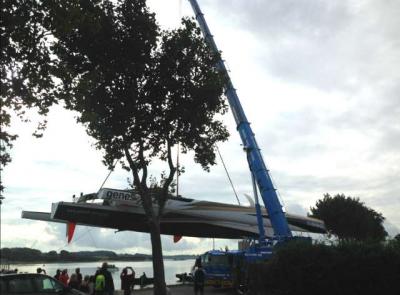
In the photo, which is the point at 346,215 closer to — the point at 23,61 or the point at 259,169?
the point at 259,169

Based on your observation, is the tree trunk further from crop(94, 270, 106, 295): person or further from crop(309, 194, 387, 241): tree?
crop(309, 194, 387, 241): tree

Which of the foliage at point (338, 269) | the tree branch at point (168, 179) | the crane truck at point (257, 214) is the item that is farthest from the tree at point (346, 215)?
the foliage at point (338, 269)

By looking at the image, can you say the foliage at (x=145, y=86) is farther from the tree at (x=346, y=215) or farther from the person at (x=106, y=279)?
the tree at (x=346, y=215)

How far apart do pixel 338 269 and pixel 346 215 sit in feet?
198

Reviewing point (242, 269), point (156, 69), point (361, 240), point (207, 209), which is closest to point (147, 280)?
point (207, 209)

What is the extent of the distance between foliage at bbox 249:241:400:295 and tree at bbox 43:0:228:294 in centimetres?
685

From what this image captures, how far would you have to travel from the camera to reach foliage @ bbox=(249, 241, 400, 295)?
16.6 metres

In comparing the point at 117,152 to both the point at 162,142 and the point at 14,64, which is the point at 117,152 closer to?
the point at 162,142

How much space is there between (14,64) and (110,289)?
1034cm

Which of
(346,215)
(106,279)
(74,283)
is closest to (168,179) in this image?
(106,279)

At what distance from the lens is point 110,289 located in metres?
21.4

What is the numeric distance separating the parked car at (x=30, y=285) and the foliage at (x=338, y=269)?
674 cm

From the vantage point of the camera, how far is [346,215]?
74.9 m

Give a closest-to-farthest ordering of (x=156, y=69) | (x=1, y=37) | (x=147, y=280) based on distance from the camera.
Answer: (x=1, y=37)
(x=156, y=69)
(x=147, y=280)
